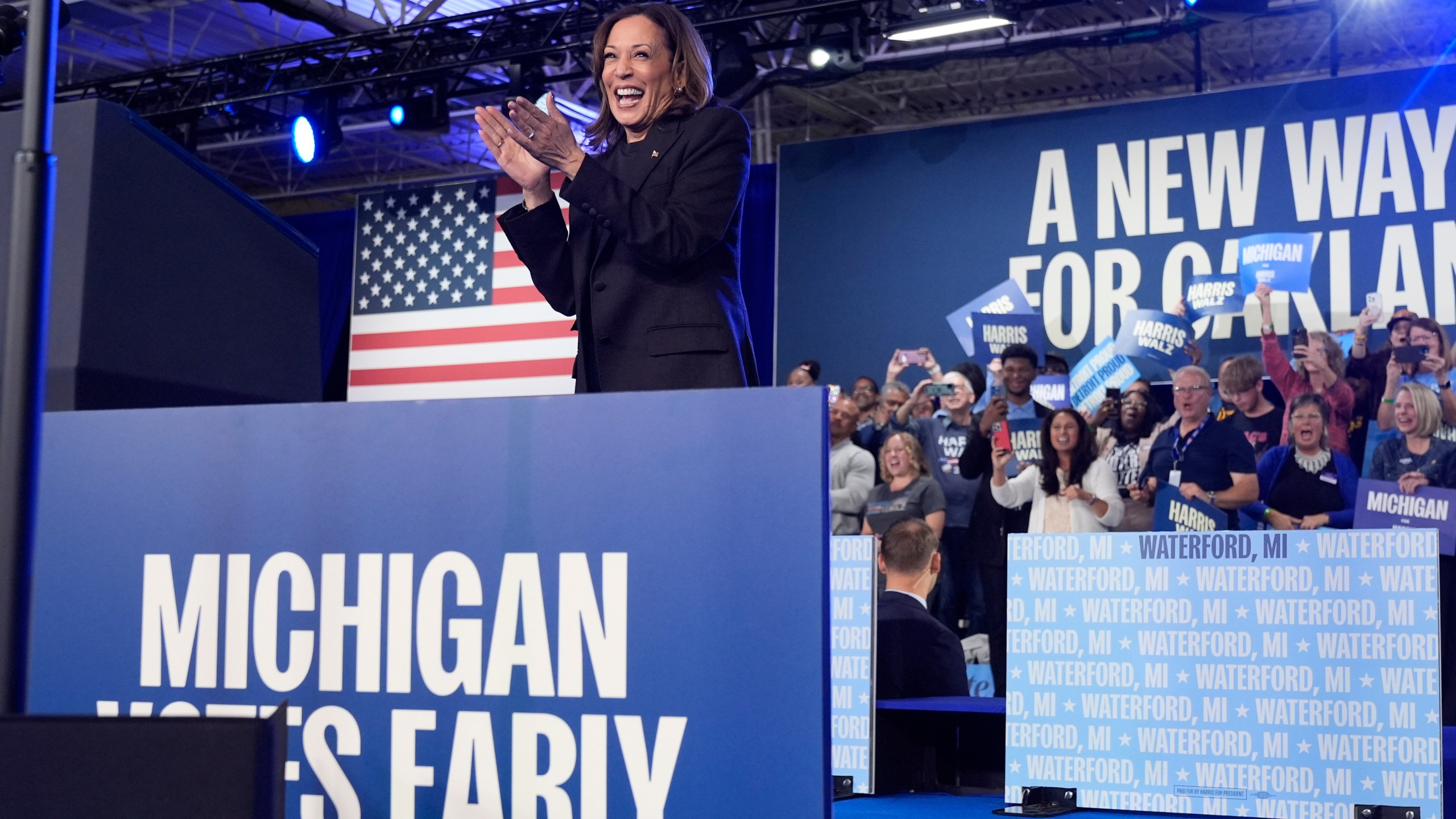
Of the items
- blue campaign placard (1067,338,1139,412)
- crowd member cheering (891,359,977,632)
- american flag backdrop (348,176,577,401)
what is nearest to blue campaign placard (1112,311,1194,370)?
blue campaign placard (1067,338,1139,412)

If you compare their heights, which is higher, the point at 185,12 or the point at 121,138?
the point at 185,12

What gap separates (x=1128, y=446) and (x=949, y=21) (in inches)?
94.0

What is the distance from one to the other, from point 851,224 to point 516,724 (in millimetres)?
6966

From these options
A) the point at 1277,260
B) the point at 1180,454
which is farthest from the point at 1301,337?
the point at 1180,454

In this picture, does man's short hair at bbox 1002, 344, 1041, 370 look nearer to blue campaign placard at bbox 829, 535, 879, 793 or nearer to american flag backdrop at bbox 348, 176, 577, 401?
american flag backdrop at bbox 348, 176, 577, 401

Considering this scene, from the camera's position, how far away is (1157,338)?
688cm

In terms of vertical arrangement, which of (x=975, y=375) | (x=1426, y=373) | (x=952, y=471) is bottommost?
(x=952, y=471)

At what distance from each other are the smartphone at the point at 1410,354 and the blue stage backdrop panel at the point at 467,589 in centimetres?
600

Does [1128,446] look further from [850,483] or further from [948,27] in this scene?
[948,27]

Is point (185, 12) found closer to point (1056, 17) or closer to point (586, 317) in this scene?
point (1056, 17)

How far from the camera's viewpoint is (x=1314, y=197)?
6.73 meters

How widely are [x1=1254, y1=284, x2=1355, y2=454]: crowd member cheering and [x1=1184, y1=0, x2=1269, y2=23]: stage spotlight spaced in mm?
1459

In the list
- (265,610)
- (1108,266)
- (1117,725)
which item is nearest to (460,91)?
(1108,266)

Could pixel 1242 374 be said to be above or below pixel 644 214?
above
